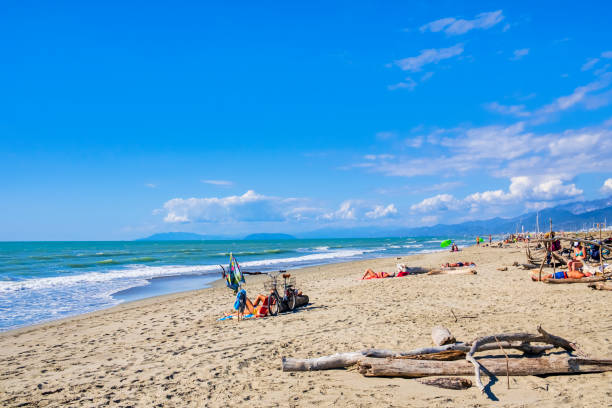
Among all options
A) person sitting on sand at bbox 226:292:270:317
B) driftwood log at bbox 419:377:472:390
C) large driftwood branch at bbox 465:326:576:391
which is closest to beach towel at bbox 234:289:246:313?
person sitting on sand at bbox 226:292:270:317

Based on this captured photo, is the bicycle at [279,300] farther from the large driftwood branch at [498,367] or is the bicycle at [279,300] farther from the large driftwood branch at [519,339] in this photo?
the large driftwood branch at [519,339]

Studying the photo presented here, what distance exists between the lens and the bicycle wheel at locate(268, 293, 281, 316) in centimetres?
1026

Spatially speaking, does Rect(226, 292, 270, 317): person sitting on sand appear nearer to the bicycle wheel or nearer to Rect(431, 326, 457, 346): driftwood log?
the bicycle wheel

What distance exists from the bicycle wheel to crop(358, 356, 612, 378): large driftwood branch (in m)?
5.25

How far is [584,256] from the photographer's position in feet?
65.3

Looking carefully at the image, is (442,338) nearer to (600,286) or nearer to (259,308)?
(259,308)

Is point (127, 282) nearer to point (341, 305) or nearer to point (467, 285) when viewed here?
point (341, 305)

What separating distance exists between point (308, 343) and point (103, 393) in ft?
11.6

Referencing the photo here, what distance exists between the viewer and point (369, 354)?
569 cm

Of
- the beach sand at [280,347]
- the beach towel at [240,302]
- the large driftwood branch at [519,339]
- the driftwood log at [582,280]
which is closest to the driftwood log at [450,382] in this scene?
the beach sand at [280,347]

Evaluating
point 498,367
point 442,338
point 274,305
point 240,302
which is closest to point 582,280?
point 442,338

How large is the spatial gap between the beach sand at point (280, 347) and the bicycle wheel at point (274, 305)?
1.66ft

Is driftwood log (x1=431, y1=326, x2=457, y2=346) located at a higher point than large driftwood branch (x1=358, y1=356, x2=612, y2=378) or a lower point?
higher

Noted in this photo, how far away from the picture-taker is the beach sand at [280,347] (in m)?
4.95
